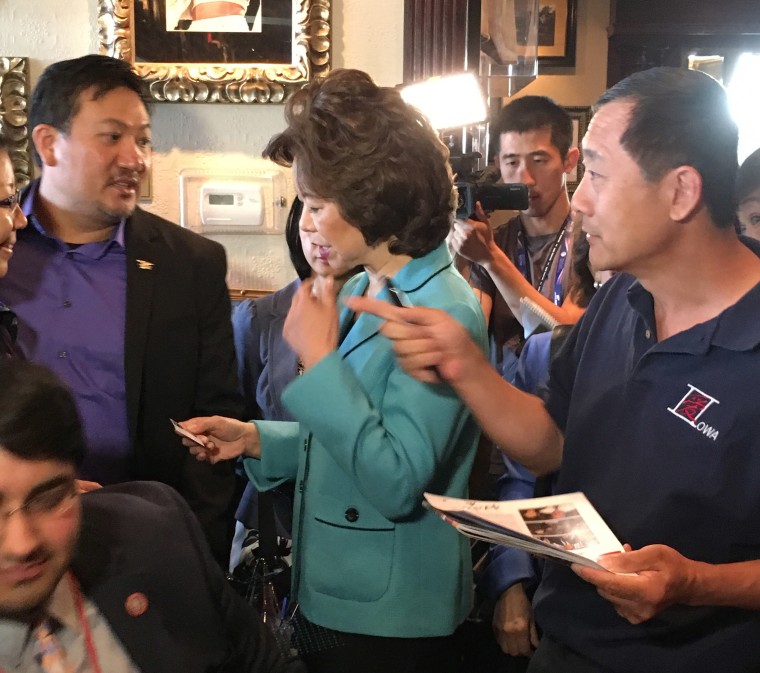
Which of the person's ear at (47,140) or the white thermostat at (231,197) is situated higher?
the person's ear at (47,140)

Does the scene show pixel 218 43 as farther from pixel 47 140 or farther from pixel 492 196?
pixel 492 196

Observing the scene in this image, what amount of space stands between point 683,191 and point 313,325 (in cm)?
55

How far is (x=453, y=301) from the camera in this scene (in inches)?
48.8

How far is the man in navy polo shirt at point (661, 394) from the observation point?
3.33 feet

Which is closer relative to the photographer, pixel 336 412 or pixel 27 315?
pixel 336 412

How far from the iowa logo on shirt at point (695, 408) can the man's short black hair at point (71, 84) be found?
1.31 meters

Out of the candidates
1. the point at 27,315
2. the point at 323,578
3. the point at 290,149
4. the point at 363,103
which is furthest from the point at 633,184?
the point at 27,315

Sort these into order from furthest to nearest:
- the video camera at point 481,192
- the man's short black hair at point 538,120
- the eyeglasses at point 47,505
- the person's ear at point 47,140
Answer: the man's short black hair at point 538,120, the video camera at point 481,192, the person's ear at point 47,140, the eyeglasses at point 47,505

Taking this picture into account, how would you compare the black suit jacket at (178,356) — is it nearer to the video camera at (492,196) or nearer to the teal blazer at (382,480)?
the teal blazer at (382,480)

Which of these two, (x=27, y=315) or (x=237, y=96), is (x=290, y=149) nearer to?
(x=27, y=315)

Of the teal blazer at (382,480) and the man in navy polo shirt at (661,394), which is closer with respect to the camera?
the man in navy polo shirt at (661,394)

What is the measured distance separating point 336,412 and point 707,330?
51 cm

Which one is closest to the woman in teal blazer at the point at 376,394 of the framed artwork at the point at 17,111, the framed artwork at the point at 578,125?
the framed artwork at the point at 17,111

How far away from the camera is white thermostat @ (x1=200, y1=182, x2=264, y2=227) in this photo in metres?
2.15
